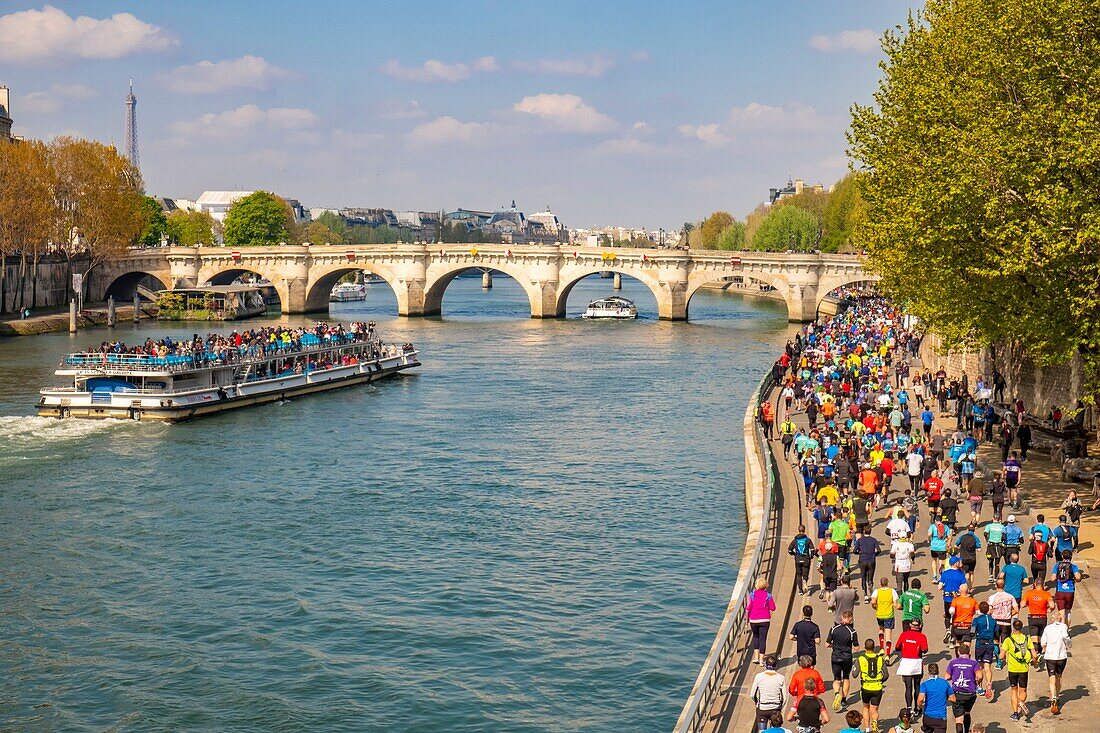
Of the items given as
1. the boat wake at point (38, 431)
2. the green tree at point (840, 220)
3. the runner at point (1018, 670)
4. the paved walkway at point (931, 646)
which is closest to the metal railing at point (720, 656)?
the paved walkway at point (931, 646)

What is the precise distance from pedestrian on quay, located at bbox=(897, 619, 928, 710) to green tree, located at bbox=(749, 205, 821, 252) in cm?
13759

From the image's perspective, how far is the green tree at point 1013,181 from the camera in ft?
88.8

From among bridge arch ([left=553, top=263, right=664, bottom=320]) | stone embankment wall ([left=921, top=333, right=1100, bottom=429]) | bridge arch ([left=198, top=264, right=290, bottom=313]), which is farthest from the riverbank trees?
stone embankment wall ([left=921, top=333, right=1100, bottom=429])

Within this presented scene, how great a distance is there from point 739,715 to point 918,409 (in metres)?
31.6

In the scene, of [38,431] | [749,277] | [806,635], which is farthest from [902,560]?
A: [749,277]

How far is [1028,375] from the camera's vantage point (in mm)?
43031

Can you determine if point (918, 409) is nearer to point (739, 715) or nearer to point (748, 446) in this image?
point (748, 446)

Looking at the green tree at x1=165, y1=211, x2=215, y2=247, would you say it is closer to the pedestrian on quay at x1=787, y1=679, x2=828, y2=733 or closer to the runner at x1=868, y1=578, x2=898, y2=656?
the runner at x1=868, y1=578, x2=898, y2=656

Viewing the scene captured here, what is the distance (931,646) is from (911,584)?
303 cm

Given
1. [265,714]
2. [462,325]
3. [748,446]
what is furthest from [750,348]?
[265,714]

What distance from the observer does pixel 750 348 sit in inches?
3302

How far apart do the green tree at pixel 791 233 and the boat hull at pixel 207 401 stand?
9633 cm

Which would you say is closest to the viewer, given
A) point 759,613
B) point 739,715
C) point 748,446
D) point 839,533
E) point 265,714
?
point 739,715

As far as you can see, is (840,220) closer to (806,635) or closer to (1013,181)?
(1013,181)
